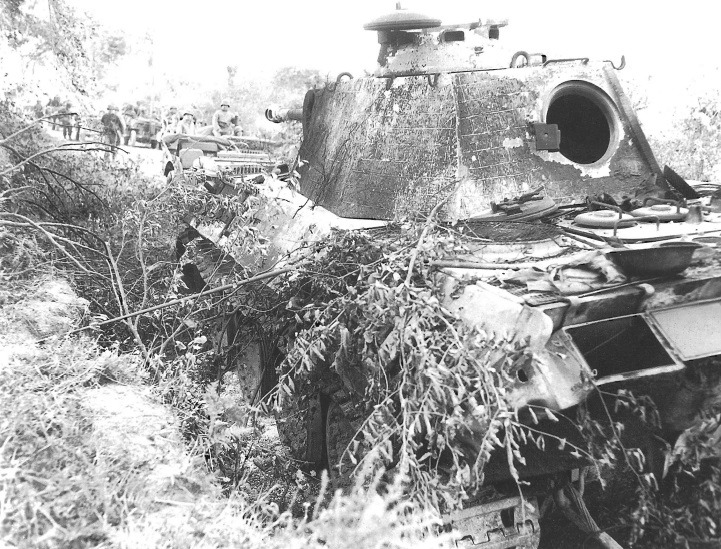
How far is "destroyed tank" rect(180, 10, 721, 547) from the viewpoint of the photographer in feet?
10.4

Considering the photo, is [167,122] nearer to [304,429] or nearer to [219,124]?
[219,124]

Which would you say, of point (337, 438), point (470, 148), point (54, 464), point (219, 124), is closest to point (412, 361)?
point (54, 464)

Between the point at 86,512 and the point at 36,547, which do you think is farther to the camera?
the point at 86,512

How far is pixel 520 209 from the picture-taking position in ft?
14.2

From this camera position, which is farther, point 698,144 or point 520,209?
point 698,144

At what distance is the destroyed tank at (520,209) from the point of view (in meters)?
3.18

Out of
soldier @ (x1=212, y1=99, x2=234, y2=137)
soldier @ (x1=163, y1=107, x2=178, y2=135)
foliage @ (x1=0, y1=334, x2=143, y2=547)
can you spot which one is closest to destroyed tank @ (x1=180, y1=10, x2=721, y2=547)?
foliage @ (x1=0, y1=334, x2=143, y2=547)

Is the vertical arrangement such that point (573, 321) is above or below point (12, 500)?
above

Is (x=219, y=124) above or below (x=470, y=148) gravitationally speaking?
below

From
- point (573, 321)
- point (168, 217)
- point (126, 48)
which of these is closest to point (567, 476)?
point (573, 321)

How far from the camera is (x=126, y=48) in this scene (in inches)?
1093

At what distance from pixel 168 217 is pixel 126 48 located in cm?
2299

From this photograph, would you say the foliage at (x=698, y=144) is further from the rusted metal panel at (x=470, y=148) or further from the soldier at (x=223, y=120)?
the soldier at (x=223, y=120)

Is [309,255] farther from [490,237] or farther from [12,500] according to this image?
[12,500]
